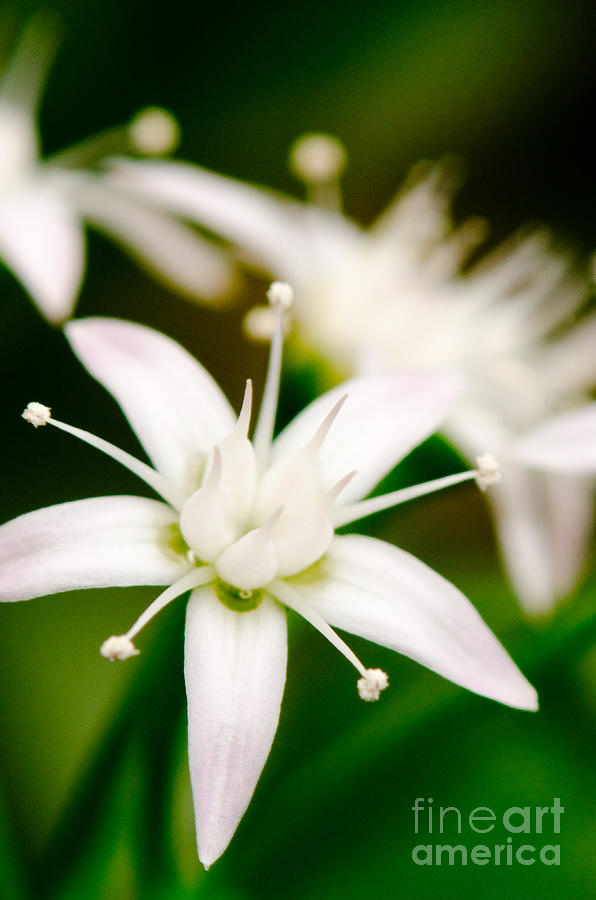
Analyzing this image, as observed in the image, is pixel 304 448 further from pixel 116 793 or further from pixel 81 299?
pixel 81 299

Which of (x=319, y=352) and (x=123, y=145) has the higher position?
(x=123, y=145)

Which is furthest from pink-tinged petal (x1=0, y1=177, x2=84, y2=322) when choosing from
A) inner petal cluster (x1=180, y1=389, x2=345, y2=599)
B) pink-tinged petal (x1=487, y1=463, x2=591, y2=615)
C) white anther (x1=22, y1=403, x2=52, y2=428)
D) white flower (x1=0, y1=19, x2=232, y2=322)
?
pink-tinged petal (x1=487, y1=463, x2=591, y2=615)

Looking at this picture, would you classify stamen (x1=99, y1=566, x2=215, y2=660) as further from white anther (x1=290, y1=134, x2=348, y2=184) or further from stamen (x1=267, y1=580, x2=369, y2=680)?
white anther (x1=290, y1=134, x2=348, y2=184)

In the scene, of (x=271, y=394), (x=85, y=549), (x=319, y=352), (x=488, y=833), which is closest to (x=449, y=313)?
(x=319, y=352)

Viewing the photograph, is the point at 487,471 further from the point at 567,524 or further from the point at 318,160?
the point at 318,160

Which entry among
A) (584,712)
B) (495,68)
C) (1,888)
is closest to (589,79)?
(495,68)

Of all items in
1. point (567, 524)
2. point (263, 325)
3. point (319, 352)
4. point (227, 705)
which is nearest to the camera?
point (227, 705)
